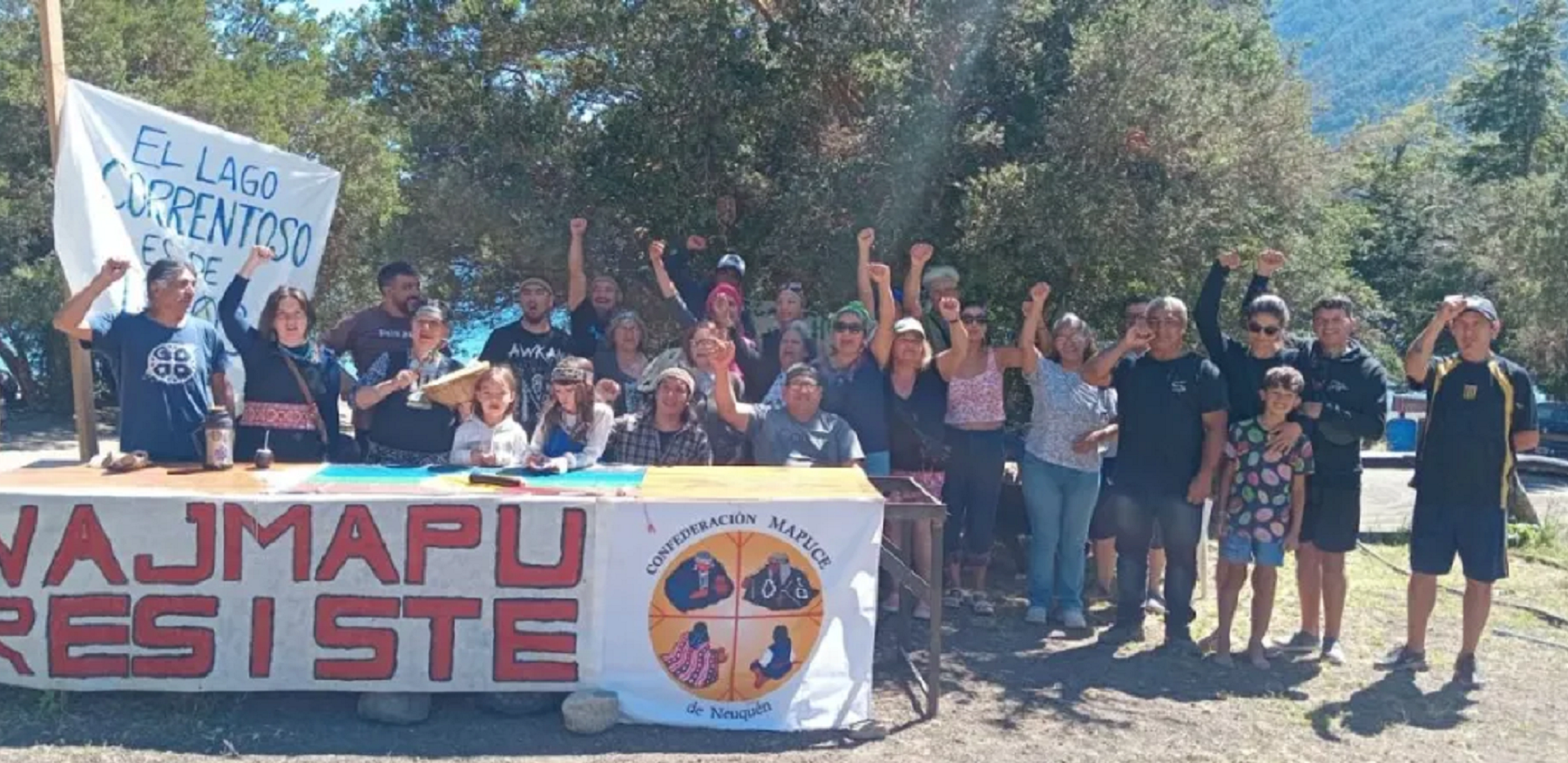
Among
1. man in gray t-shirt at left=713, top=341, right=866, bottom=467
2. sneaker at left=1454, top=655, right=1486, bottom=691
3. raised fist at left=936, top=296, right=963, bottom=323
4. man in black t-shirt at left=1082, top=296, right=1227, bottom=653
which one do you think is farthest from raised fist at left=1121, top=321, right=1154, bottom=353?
sneaker at left=1454, top=655, right=1486, bottom=691

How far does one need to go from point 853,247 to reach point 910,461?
Answer: 6.13ft

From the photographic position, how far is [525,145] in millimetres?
8812

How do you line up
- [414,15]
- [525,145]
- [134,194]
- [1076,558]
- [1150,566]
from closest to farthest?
[134,194] → [1076,558] → [1150,566] → [525,145] → [414,15]

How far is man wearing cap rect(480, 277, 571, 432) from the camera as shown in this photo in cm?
680

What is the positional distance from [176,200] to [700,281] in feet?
10.7

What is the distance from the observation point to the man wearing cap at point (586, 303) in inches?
290

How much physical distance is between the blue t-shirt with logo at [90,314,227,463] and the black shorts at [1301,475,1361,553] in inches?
214

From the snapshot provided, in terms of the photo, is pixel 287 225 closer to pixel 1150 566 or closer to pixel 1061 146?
pixel 1061 146

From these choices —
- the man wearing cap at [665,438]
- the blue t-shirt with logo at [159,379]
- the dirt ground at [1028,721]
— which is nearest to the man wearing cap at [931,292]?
the man wearing cap at [665,438]

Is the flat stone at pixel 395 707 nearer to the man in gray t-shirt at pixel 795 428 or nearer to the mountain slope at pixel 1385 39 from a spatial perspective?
the man in gray t-shirt at pixel 795 428

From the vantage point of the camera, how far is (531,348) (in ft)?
22.7

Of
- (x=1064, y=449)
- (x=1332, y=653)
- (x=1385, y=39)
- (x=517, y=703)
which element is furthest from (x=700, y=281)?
(x=1385, y=39)

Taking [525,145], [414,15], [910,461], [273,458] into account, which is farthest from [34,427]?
[910,461]

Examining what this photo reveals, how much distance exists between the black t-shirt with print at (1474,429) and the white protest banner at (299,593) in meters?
4.20
